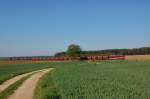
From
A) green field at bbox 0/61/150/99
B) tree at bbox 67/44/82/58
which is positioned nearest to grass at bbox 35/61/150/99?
green field at bbox 0/61/150/99

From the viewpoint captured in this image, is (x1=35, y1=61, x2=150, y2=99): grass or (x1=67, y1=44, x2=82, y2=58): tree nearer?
(x1=35, y1=61, x2=150, y2=99): grass

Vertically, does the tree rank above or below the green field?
above

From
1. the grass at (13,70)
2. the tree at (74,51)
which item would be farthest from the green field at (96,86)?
the tree at (74,51)

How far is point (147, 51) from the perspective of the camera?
535 feet

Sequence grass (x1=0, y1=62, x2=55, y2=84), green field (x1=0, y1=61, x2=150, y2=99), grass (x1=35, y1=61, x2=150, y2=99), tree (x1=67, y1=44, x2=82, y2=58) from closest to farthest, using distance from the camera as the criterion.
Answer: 1. grass (x1=35, y1=61, x2=150, y2=99)
2. green field (x1=0, y1=61, x2=150, y2=99)
3. grass (x1=0, y1=62, x2=55, y2=84)
4. tree (x1=67, y1=44, x2=82, y2=58)

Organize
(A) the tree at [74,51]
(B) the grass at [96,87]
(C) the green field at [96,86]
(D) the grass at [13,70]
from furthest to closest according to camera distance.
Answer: (A) the tree at [74,51] < (D) the grass at [13,70] < (C) the green field at [96,86] < (B) the grass at [96,87]

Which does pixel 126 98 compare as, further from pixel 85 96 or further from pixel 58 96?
pixel 58 96

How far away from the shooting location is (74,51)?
151250 millimetres

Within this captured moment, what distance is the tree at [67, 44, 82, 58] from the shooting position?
151m

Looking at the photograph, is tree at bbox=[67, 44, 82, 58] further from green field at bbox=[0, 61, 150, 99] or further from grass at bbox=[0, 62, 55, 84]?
green field at bbox=[0, 61, 150, 99]

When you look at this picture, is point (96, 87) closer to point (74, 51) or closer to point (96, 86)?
point (96, 86)

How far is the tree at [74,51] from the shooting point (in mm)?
151188

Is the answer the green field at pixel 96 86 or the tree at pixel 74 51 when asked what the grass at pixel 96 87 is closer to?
the green field at pixel 96 86

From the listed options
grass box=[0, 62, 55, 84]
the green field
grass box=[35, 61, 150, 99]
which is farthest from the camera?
grass box=[0, 62, 55, 84]
